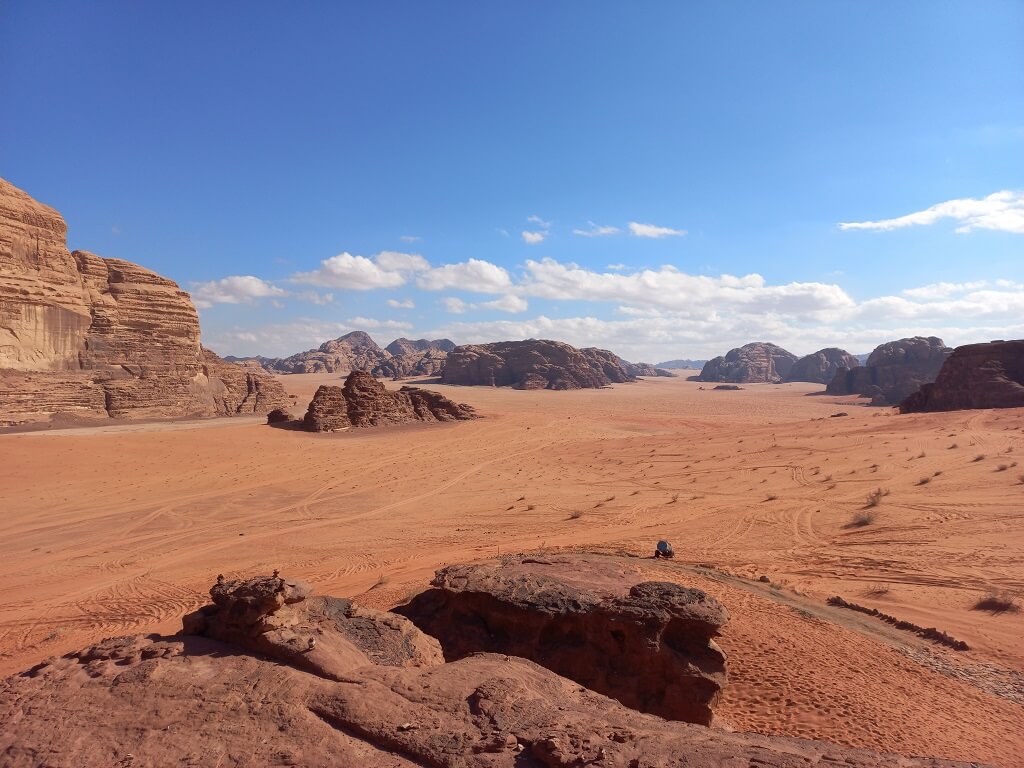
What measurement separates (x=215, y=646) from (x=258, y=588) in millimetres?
573

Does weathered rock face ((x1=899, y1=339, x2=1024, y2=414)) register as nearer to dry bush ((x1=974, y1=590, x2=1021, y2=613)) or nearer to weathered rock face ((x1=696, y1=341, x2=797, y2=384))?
dry bush ((x1=974, y1=590, x2=1021, y2=613))

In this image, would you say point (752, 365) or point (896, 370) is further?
point (752, 365)

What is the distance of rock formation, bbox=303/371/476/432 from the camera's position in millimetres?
30875

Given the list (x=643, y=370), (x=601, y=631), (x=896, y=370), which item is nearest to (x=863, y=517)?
(x=601, y=631)

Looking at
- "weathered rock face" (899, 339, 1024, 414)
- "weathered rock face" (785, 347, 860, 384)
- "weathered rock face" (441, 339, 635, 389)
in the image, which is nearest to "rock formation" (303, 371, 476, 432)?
"weathered rock face" (899, 339, 1024, 414)

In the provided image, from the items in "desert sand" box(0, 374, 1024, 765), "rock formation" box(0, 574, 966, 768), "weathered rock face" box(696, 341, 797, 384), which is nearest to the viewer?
"rock formation" box(0, 574, 966, 768)

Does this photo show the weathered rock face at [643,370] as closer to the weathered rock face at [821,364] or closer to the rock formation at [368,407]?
the weathered rock face at [821,364]

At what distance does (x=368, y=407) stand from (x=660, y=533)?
23.6 m

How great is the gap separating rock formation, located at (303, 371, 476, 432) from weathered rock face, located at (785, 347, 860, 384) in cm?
9440

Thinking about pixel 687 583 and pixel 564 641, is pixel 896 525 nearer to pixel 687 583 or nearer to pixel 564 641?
pixel 687 583

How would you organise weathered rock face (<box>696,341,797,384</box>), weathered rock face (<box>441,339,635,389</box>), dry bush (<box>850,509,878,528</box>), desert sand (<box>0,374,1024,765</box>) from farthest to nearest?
1. weathered rock face (<box>696,341,797,384</box>)
2. weathered rock face (<box>441,339,635,389</box>)
3. dry bush (<box>850,509,878,528</box>)
4. desert sand (<box>0,374,1024,765</box>)

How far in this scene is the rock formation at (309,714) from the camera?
325 cm

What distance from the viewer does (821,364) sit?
4417 inches

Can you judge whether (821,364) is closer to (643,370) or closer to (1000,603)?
(643,370)
